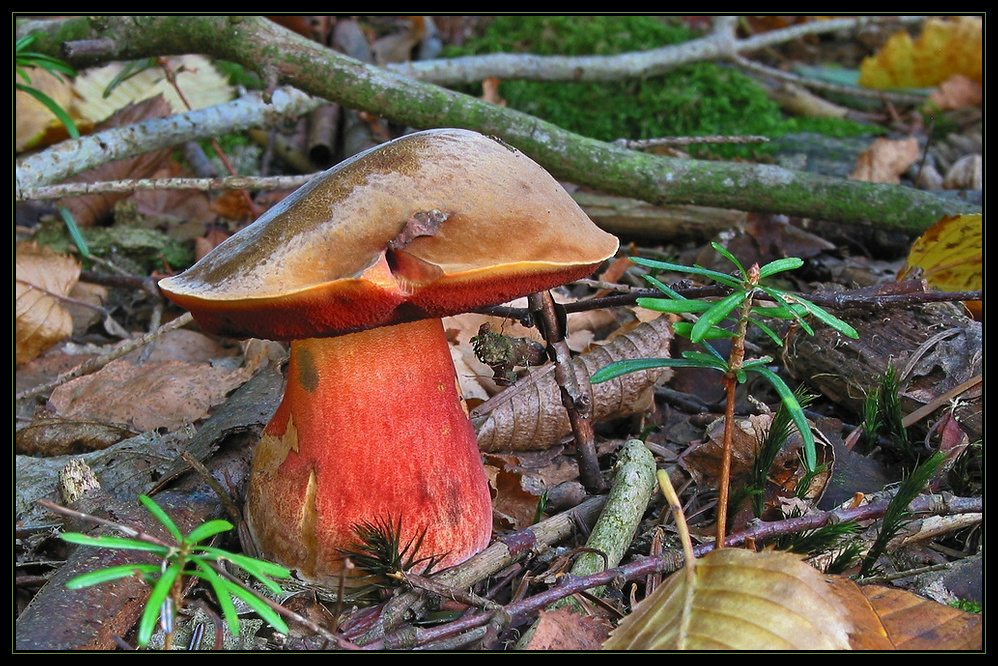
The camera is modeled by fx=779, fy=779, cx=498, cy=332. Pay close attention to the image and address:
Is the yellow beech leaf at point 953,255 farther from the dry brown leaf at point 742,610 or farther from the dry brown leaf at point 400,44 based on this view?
the dry brown leaf at point 400,44

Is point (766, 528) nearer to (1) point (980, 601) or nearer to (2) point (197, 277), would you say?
(1) point (980, 601)

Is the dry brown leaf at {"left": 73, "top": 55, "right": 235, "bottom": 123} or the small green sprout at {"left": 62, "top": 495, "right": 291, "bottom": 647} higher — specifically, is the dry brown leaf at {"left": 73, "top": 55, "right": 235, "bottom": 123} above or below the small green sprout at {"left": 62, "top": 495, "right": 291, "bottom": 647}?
below

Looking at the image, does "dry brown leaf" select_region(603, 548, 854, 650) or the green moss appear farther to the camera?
the green moss

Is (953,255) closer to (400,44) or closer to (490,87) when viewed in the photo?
(490,87)

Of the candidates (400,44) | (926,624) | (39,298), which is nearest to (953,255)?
(926,624)

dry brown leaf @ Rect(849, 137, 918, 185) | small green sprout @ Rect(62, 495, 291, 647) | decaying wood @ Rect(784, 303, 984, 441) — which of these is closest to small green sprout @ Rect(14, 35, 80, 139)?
small green sprout @ Rect(62, 495, 291, 647)

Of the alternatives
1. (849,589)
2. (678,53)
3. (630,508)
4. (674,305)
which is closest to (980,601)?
(849,589)

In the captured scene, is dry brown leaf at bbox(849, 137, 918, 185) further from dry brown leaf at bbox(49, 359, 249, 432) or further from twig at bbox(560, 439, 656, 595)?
dry brown leaf at bbox(49, 359, 249, 432)
